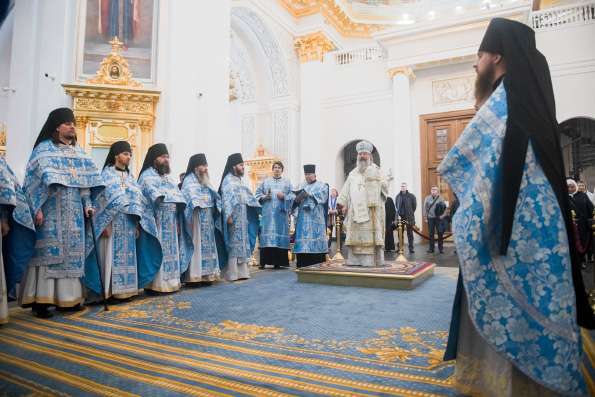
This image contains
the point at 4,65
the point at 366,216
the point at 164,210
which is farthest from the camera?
the point at 4,65

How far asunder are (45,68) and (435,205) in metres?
9.50

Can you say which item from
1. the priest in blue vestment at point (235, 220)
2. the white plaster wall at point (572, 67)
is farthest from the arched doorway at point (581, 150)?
the priest in blue vestment at point (235, 220)

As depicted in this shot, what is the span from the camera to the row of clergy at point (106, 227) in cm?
367

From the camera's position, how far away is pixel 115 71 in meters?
8.33

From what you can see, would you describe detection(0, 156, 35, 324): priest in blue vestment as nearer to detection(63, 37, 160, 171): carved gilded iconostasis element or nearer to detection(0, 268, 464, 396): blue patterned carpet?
detection(0, 268, 464, 396): blue patterned carpet

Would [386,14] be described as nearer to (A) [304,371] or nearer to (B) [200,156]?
(B) [200,156]

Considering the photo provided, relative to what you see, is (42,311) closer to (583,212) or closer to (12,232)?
(12,232)

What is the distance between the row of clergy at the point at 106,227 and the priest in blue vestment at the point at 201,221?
0.01 meters

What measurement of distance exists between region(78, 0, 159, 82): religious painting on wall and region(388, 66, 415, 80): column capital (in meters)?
7.80

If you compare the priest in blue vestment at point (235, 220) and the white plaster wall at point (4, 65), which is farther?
the white plaster wall at point (4, 65)

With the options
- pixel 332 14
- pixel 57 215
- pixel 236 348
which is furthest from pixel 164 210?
pixel 332 14

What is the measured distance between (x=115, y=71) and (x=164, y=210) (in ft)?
16.7

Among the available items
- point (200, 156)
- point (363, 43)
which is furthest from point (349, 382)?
point (363, 43)

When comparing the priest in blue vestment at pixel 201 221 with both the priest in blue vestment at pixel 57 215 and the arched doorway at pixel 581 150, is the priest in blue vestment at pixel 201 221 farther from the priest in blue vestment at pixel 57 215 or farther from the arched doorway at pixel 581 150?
the arched doorway at pixel 581 150
